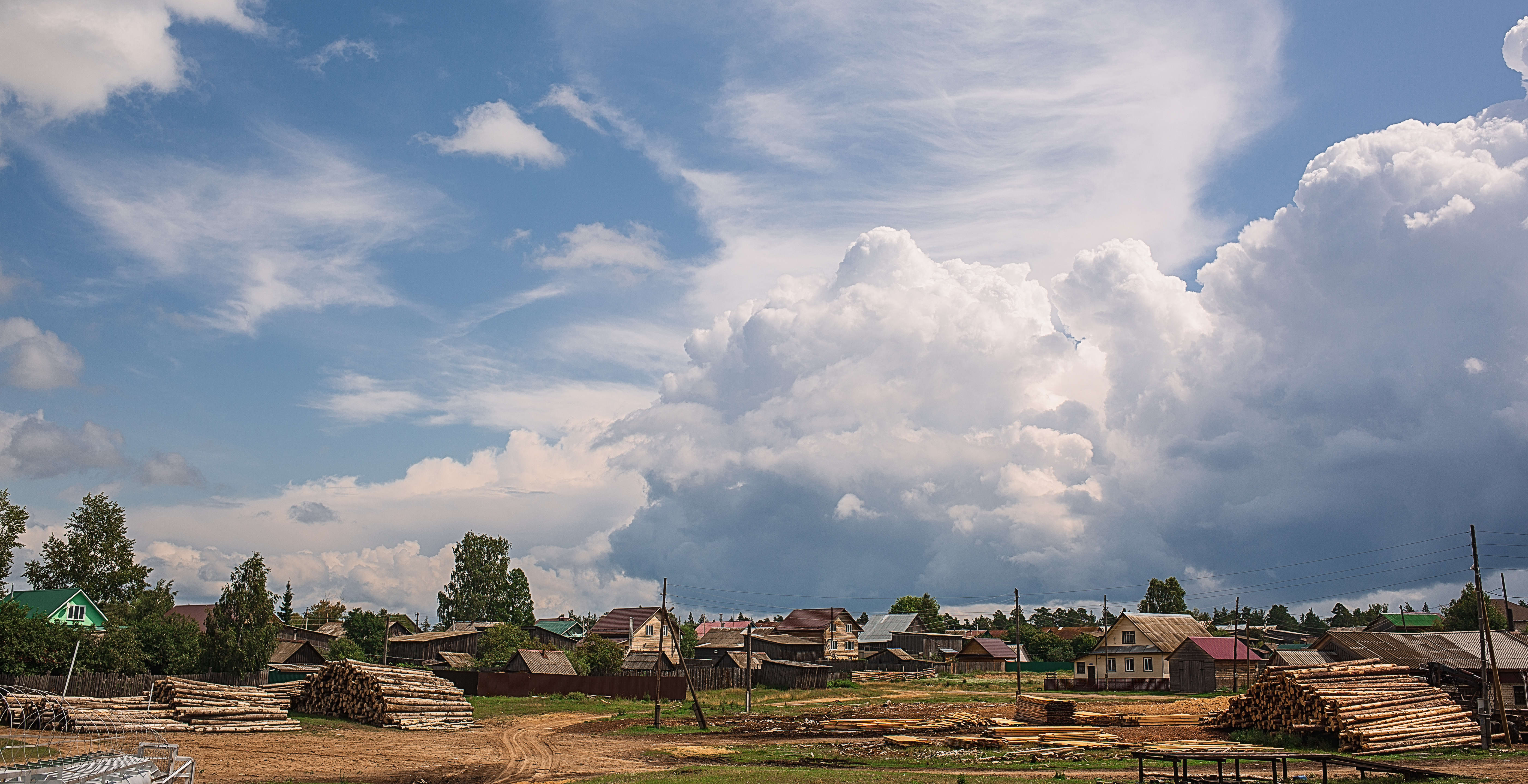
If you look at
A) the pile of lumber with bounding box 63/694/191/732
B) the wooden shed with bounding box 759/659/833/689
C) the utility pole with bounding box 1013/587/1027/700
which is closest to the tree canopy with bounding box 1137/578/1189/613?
the utility pole with bounding box 1013/587/1027/700

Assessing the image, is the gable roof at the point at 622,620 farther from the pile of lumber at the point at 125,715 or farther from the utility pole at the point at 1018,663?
the pile of lumber at the point at 125,715

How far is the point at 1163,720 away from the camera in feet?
123

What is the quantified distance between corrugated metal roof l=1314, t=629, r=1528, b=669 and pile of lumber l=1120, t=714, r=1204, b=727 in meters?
10.6

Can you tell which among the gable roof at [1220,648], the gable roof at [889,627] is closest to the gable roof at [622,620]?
the gable roof at [889,627]

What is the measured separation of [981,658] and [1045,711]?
6992 cm

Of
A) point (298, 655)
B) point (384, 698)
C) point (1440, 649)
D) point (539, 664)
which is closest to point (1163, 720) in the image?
point (1440, 649)

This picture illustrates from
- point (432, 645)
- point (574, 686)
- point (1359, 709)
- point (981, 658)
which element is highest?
point (1359, 709)

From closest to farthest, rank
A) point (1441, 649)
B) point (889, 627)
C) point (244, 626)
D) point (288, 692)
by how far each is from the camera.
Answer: point (288, 692)
point (1441, 649)
point (244, 626)
point (889, 627)

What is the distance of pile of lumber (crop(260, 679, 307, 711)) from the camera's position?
42.8 m

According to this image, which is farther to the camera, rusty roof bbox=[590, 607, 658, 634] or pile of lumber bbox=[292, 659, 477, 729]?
rusty roof bbox=[590, 607, 658, 634]

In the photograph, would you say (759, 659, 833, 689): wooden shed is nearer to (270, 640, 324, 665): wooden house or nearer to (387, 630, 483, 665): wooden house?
(387, 630, 483, 665): wooden house

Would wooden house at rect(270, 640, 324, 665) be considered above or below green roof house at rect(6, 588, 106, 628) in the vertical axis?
below

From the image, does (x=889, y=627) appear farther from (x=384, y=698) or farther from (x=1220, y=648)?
(x=384, y=698)

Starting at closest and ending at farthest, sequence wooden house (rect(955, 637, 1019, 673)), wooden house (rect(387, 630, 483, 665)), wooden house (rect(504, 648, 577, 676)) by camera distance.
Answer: wooden house (rect(504, 648, 577, 676))
wooden house (rect(387, 630, 483, 665))
wooden house (rect(955, 637, 1019, 673))
